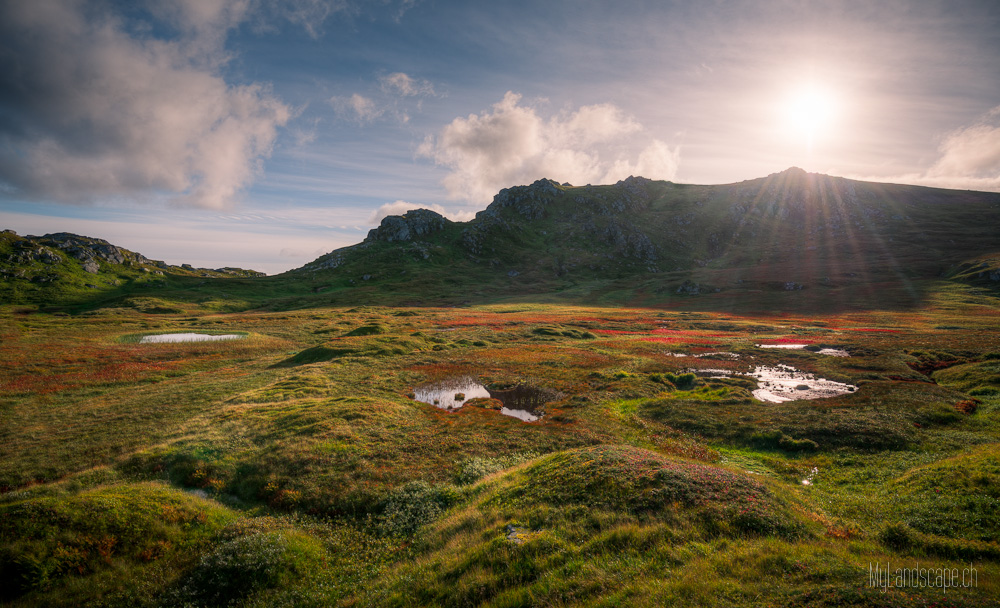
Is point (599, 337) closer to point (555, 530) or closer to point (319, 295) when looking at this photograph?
point (555, 530)

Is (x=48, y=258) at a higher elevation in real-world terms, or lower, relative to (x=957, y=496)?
higher

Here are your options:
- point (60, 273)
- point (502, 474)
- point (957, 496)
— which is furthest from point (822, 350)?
point (60, 273)

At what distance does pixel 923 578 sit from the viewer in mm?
9141

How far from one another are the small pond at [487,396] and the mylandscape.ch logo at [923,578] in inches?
925

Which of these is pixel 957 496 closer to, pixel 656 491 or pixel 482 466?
pixel 656 491

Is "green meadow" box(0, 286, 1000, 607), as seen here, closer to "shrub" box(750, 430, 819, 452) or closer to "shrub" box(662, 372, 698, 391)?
"shrub" box(750, 430, 819, 452)

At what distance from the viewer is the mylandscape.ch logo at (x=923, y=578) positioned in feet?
28.8

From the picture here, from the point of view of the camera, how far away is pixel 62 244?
186 meters

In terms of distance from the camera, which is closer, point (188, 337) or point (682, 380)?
point (682, 380)

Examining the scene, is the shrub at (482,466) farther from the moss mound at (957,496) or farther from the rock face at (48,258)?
the rock face at (48,258)

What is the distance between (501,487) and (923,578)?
14.5 metres

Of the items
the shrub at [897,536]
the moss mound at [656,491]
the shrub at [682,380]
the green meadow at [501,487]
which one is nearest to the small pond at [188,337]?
the green meadow at [501,487]

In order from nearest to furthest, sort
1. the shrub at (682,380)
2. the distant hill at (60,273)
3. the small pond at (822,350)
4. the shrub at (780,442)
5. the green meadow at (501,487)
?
the green meadow at (501,487), the shrub at (780,442), the shrub at (682,380), the small pond at (822,350), the distant hill at (60,273)

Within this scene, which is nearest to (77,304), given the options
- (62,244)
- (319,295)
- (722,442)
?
(319,295)
